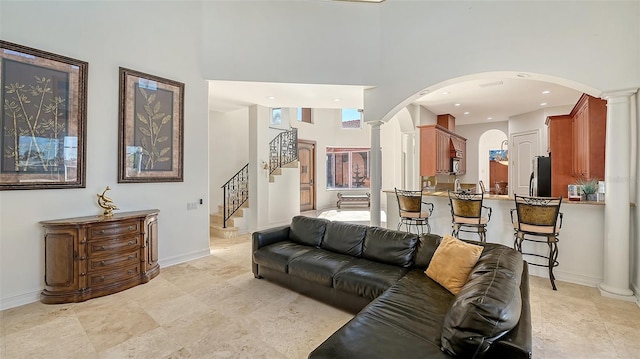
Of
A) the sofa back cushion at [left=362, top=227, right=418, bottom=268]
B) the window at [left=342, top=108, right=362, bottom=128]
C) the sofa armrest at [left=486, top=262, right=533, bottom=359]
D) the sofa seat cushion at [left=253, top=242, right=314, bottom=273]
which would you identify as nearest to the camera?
the sofa armrest at [left=486, top=262, right=533, bottom=359]

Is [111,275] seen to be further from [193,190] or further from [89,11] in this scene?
[89,11]

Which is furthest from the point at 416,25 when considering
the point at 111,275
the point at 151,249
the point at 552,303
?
the point at 111,275

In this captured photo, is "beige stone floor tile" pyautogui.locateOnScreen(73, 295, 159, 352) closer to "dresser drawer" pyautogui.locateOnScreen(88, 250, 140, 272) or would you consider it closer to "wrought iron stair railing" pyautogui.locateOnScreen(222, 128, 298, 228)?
"dresser drawer" pyautogui.locateOnScreen(88, 250, 140, 272)

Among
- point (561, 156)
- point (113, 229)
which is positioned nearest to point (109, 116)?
point (113, 229)

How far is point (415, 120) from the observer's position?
683 centimetres

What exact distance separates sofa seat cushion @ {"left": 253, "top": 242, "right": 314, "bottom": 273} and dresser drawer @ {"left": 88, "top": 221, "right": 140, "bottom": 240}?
5.03 feet

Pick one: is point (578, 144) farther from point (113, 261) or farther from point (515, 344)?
point (113, 261)

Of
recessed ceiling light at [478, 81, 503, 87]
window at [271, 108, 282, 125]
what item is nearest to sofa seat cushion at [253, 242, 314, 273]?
recessed ceiling light at [478, 81, 503, 87]

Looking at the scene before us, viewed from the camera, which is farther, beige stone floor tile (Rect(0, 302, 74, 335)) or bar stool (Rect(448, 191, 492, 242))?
bar stool (Rect(448, 191, 492, 242))

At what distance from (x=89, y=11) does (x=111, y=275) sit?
3.24 metres

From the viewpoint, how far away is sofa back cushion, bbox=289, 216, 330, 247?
3.67 metres

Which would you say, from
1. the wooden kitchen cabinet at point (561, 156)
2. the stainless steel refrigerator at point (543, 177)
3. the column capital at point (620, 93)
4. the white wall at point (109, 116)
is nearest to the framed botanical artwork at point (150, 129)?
the white wall at point (109, 116)

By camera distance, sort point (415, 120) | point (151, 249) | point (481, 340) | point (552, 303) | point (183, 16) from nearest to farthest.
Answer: point (481, 340)
point (552, 303)
point (151, 249)
point (183, 16)
point (415, 120)

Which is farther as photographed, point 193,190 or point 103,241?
point 193,190
